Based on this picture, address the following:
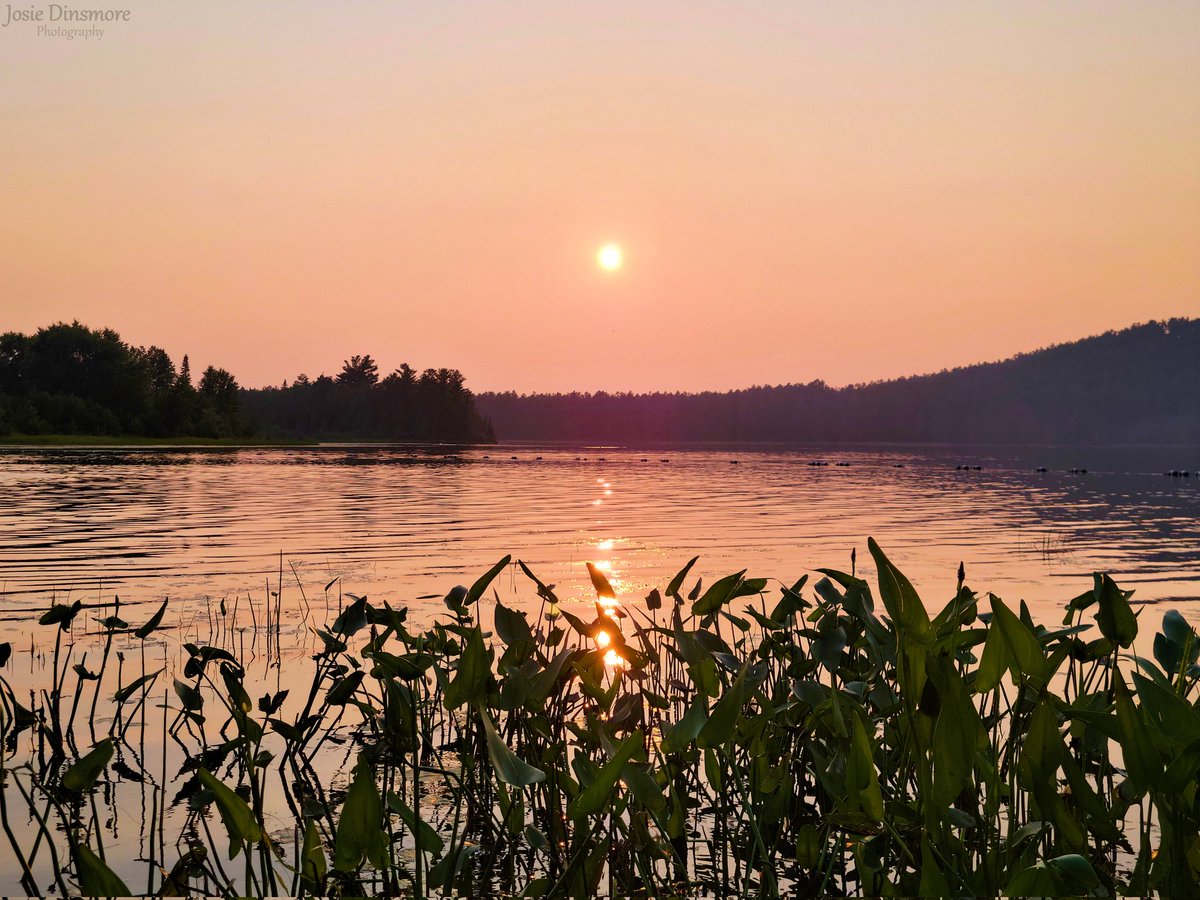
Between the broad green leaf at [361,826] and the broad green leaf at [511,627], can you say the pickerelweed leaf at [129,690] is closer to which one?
the broad green leaf at [511,627]

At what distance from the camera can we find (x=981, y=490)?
1994 inches

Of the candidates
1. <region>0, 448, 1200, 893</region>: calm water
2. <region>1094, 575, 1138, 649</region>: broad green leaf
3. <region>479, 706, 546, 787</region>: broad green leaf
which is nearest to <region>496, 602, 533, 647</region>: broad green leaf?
<region>479, 706, 546, 787</region>: broad green leaf

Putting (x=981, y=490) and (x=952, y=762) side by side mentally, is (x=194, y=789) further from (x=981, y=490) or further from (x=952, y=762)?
(x=981, y=490)

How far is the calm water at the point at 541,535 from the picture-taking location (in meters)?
17.4

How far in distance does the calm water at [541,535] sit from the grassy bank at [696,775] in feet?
27.3

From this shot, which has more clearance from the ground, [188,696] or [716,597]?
[716,597]

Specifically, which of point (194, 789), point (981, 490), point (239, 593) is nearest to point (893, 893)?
point (194, 789)

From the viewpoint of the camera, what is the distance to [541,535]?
88.9ft

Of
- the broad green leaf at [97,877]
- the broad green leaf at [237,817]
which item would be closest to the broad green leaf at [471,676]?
the broad green leaf at [237,817]

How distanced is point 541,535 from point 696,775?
69.9 ft

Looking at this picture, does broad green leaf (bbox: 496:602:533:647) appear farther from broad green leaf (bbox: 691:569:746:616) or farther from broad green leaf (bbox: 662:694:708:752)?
broad green leaf (bbox: 662:694:708:752)

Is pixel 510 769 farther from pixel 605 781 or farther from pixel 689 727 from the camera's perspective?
pixel 689 727

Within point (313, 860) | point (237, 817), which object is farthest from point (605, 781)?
point (313, 860)

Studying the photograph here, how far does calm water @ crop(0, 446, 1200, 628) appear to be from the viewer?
17406mm
